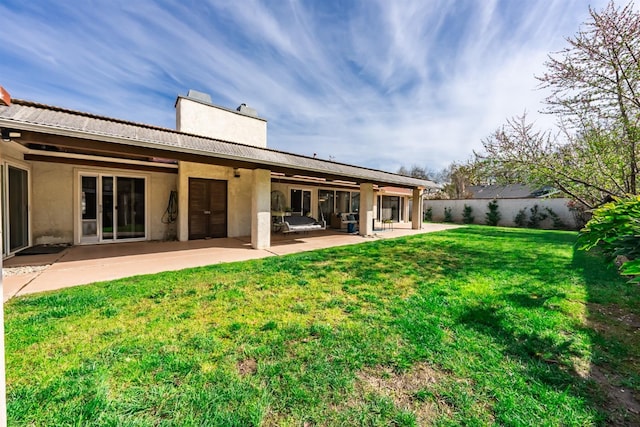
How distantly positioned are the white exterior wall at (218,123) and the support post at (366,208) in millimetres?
7819

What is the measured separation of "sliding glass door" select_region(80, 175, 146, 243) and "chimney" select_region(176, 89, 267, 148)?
4044 millimetres

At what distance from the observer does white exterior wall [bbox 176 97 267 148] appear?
43.5 ft

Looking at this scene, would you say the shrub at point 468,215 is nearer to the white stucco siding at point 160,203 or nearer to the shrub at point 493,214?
the shrub at point 493,214

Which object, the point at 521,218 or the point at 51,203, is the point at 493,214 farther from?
the point at 51,203

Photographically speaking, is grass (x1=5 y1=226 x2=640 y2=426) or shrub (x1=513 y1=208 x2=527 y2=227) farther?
shrub (x1=513 y1=208 x2=527 y2=227)

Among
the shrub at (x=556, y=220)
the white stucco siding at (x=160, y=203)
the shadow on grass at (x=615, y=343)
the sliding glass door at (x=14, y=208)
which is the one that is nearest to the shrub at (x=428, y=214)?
the shrub at (x=556, y=220)

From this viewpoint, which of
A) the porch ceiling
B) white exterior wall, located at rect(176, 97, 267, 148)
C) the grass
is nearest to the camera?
the grass

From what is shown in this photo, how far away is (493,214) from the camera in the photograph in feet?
75.6

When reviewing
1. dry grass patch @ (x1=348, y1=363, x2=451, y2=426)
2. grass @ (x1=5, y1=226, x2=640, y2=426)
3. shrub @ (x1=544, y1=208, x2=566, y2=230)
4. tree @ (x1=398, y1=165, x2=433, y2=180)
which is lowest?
dry grass patch @ (x1=348, y1=363, x2=451, y2=426)

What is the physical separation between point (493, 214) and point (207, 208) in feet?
78.2

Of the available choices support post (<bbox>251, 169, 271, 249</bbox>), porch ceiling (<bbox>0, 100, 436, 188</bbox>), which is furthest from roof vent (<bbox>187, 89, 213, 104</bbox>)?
support post (<bbox>251, 169, 271, 249</bbox>)

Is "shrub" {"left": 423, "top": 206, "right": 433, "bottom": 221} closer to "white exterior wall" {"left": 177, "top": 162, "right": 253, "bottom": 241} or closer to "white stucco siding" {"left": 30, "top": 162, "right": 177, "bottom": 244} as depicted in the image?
"white exterior wall" {"left": 177, "top": 162, "right": 253, "bottom": 241}

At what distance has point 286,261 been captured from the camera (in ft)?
24.5

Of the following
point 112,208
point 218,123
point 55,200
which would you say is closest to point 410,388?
point 112,208
